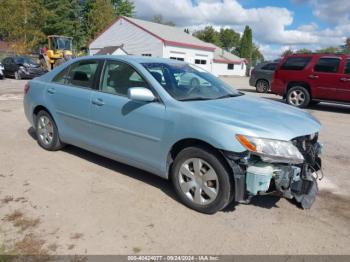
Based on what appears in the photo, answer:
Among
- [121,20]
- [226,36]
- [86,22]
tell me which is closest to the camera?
[121,20]

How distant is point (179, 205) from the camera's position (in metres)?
4.16

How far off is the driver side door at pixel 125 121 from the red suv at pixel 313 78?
28.7ft

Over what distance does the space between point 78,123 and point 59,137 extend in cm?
70

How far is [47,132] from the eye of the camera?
601 cm

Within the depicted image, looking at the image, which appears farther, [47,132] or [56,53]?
[56,53]

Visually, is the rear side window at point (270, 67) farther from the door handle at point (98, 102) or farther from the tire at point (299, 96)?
the door handle at point (98, 102)

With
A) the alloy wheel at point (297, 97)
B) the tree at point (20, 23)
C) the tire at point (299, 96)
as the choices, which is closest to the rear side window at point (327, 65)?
the tire at point (299, 96)

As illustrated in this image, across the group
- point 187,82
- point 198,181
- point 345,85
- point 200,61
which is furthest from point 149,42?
point 198,181

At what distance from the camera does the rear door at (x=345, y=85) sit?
11.2 meters

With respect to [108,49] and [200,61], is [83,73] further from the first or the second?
[200,61]

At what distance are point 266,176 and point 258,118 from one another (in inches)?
26.2

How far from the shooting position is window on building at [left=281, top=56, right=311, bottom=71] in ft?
39.8

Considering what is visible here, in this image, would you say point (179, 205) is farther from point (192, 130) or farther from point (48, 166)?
point (48, 166)

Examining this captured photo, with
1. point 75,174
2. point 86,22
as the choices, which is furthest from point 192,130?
point 86,22
